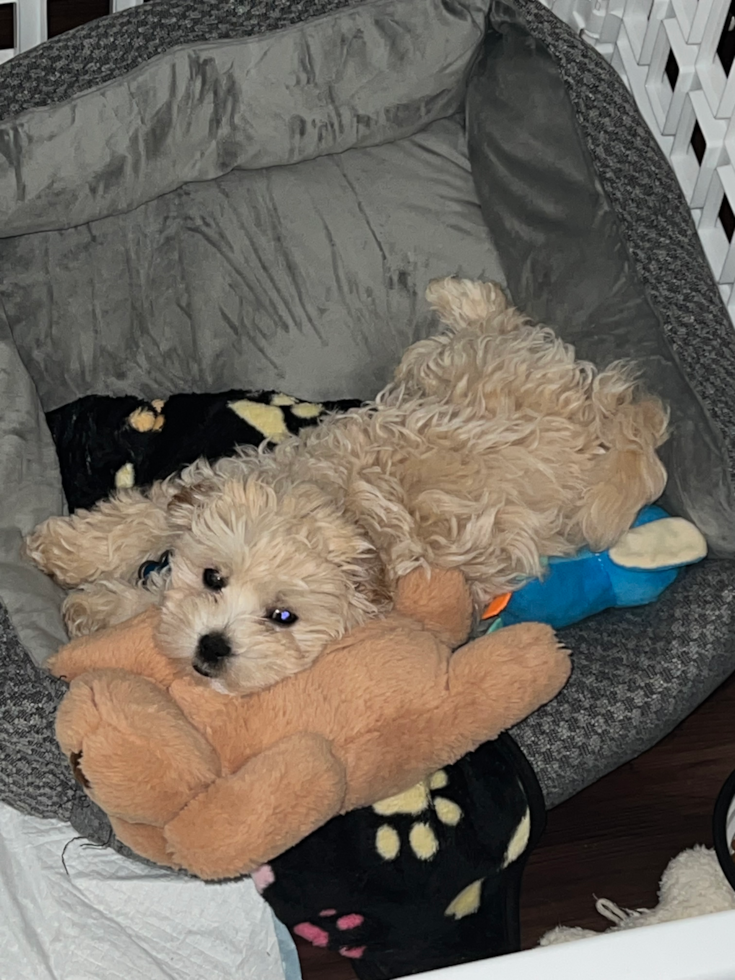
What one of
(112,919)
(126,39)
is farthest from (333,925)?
(126,39)

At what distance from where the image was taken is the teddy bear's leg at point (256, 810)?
1.50 meters

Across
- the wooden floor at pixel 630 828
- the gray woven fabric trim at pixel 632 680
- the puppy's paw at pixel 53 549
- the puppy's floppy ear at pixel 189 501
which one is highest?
the puppy's floppy ear at pixel 189 501

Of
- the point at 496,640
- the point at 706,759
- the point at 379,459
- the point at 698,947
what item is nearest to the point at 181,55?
the point at 379,459

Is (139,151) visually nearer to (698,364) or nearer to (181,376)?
(181,376)

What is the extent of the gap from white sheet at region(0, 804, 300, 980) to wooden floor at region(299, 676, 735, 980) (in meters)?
0.56

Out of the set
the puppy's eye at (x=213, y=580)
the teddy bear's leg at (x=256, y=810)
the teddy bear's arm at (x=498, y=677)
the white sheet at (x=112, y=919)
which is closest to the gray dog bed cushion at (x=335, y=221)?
the teddy bear's arm at (x=498, y=677)

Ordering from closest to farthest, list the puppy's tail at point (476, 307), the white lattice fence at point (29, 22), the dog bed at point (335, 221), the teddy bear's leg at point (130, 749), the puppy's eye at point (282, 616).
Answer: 1. the teddy bear's leg at point (130, 749)
2. the puppy's eye at point (282, 616)
3. the dog bed at point (335, 221)
4. the puppy's tail at point (476, 307)
5. the white lattice fence at point (29, 22)

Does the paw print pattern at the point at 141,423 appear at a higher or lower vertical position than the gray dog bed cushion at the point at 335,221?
lower

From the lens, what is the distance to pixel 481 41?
99.3 inches

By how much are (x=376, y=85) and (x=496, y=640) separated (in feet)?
4.40

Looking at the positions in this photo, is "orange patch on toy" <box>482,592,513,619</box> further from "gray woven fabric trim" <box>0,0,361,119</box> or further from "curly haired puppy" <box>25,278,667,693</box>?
"gray woven fabric trim" <box>0,0,361,119</box>

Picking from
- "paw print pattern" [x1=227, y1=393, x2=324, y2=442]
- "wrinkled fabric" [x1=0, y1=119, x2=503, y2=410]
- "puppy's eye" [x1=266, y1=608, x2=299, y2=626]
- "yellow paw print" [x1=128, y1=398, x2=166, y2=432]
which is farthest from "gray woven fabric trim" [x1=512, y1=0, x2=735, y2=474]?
"yellow paw print" [x1=128, y1=398, x2=166, y2=432]

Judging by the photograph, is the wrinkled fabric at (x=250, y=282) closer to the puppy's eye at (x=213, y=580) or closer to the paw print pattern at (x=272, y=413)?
the paw print pattern at (x=272, y=413)

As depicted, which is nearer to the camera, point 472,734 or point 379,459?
point 472,734
